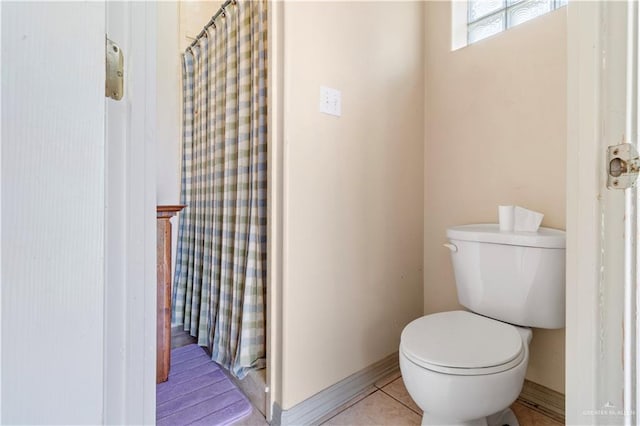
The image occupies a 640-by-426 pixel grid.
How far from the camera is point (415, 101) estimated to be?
1646 millimetres

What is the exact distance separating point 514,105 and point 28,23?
1.60 metres

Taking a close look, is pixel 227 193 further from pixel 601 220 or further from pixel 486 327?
pixel 601 220

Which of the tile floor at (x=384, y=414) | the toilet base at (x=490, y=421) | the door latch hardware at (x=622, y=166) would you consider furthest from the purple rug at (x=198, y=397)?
the door latch hardware at (x=622, y=166)

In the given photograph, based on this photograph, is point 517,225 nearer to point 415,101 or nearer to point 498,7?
point 415,101

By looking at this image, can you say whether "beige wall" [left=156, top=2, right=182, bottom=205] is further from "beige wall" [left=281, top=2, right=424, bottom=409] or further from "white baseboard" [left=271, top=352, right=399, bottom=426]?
"white baseboard" [left=271, top=352, right=399, bottom=426]

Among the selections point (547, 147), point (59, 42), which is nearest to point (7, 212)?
point (59, 42)

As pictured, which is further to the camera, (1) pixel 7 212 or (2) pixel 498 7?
(2) pixel 498 7

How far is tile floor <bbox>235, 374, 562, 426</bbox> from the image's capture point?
1186 mm

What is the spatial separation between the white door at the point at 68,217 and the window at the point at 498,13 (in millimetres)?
1688

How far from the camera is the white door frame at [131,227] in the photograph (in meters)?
0.34

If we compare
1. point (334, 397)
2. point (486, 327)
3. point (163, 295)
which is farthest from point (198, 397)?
point (486, 327)

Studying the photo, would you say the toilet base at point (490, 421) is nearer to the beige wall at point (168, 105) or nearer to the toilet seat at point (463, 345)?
the toilet seat at point (463, 345)

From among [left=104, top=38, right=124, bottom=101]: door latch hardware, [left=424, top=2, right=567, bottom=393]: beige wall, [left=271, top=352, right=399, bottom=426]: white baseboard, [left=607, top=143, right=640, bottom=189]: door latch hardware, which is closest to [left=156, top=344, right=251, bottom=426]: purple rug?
[left=271, top=352, right=399, bottom=426]: white baseboard

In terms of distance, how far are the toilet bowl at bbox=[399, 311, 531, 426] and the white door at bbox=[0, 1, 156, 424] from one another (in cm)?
80
